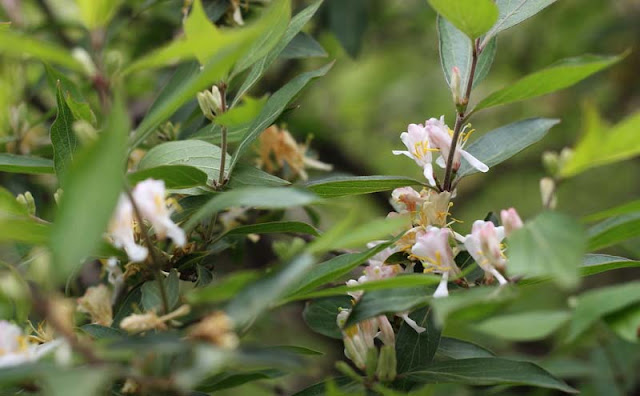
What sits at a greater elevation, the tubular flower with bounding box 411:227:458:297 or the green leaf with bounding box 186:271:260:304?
the green leaf with bounding box 186:271:260:304

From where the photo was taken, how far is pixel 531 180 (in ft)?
8.79

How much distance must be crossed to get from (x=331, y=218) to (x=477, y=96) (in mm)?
938

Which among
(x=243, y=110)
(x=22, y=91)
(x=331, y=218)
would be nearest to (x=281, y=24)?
(x=243, y=110)

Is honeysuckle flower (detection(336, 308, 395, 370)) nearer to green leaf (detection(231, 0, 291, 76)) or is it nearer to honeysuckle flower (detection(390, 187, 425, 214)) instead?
honeysuckle flower (detection(390, 187, 425, 214))

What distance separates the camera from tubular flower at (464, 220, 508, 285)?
0.74 m

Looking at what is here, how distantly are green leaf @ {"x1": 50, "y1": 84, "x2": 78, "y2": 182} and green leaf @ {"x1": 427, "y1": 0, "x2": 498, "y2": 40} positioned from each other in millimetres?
420

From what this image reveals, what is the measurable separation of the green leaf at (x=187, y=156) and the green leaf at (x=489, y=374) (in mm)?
317

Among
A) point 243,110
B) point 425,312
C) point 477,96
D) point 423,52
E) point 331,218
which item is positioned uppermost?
point 243,110

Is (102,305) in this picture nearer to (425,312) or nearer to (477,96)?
(425,312)

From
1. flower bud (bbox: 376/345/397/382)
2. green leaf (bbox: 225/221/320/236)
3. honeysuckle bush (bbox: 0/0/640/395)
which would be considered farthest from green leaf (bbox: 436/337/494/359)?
green leaf (bbox: 225/221/320/236)

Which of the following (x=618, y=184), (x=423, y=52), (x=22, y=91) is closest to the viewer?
(x=22, y=91)

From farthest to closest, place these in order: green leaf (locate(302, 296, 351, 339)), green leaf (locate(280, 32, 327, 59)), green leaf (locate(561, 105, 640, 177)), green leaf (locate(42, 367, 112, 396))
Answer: green leaf (locate(280, 32, 327, 59)), green leaf (locate(302, 296, 351, 339)), green leaf (locate(561, 105, 640, 177)), green leaf (locate(42, 367, 112, 396))

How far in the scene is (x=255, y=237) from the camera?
3.52 feet

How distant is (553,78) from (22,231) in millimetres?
513
